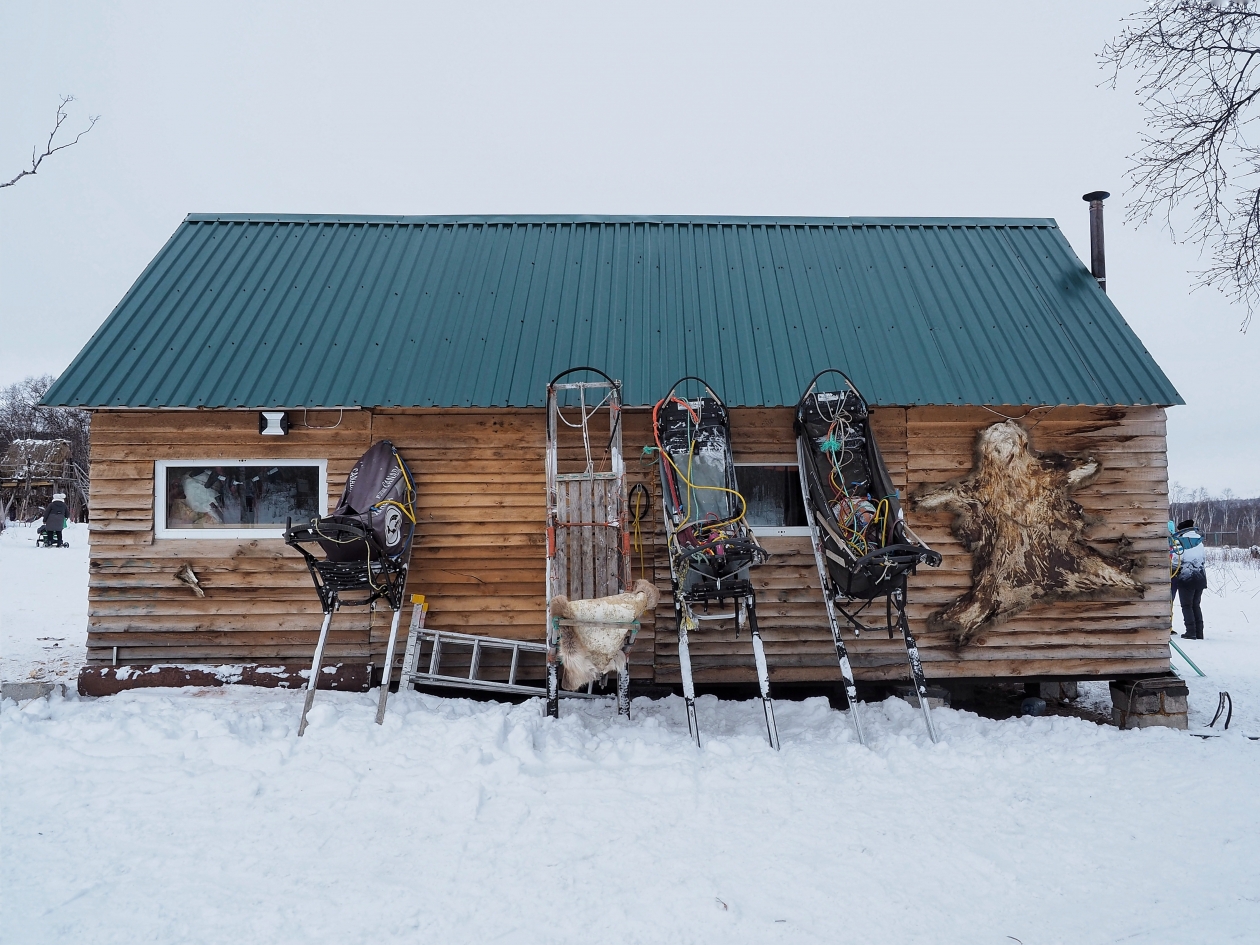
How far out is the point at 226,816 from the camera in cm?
401

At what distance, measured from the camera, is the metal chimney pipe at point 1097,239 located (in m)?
7.77

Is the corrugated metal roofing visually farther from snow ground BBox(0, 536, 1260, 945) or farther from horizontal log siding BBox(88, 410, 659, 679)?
snow ground BBox(0, 536, 1260, 945)

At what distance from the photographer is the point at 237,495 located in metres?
6.52

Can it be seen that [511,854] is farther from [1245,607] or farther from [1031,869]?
[1245,607]

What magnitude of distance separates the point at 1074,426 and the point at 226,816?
727 centimetres

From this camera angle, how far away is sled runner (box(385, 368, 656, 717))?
17.3 feet

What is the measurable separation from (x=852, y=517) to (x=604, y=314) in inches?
123

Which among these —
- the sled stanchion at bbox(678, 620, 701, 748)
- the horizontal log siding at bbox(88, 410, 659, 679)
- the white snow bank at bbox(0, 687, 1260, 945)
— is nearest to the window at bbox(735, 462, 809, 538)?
the horizontal log siding at bbox(88, 410, 659, 679)

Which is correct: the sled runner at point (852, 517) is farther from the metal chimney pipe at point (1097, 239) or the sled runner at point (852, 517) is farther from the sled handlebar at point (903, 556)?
the metal chimney pipe at point (1097, 239)

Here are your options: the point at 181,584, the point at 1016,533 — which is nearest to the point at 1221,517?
the point at 1016,533

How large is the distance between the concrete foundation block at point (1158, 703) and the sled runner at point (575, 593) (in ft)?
15.1

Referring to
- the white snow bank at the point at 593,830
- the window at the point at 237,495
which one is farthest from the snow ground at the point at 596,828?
the window at the point at 237,495

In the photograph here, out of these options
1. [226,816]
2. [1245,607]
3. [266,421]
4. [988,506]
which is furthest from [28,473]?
[1245,607]

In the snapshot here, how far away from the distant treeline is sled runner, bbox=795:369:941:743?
118ft
